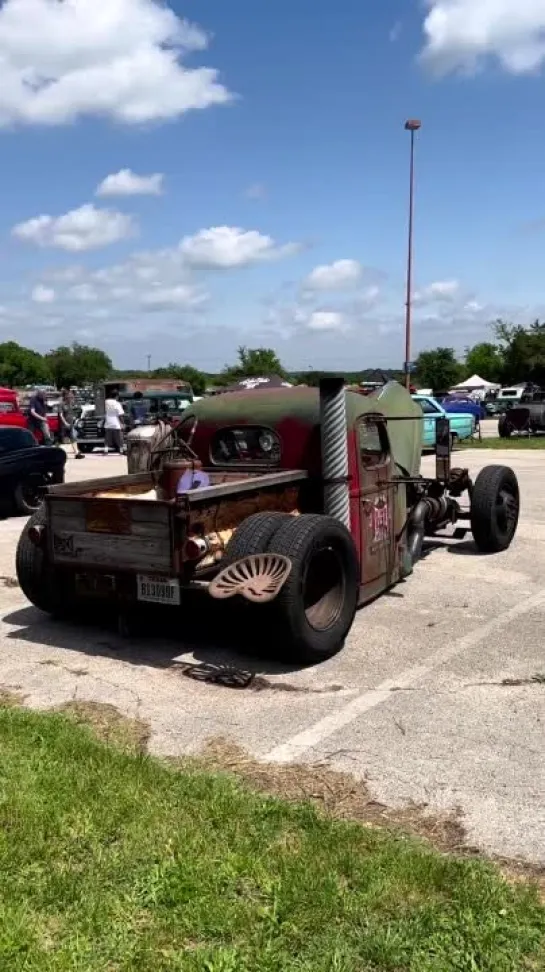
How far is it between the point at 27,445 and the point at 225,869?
1011cm

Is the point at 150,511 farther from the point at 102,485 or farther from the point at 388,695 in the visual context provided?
the point at 388,695

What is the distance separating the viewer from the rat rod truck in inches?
216

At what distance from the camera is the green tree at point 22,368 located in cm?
13312

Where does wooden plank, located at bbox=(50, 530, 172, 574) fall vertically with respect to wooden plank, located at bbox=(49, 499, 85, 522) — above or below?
below

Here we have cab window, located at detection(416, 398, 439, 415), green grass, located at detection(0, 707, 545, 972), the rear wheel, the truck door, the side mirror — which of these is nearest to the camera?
green grass, located at detection(0, 707, 545, 972)

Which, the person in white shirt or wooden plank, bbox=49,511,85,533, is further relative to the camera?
the person in white shirt

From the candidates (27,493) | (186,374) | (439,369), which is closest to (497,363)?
(439,369)

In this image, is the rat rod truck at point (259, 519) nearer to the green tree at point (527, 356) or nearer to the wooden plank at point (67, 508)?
the wooden plank at point (67, 508)

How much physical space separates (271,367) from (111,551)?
215ft

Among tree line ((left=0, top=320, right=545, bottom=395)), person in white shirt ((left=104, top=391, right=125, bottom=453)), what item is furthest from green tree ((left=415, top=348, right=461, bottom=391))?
person in white shirt ((left=104, top=391, right=125, bottom=453))

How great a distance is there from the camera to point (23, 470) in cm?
1217

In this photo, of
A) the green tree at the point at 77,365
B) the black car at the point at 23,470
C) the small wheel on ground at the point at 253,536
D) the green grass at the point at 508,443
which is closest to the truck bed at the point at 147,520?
the small wheel on ground at the point at 253,536

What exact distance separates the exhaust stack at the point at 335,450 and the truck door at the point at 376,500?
13.1 inches

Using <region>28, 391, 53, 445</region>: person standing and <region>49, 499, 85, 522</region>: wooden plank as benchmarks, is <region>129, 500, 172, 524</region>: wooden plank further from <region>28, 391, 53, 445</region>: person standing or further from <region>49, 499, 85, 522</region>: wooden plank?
<region>28, 391, 53, 445</region>: person standing
